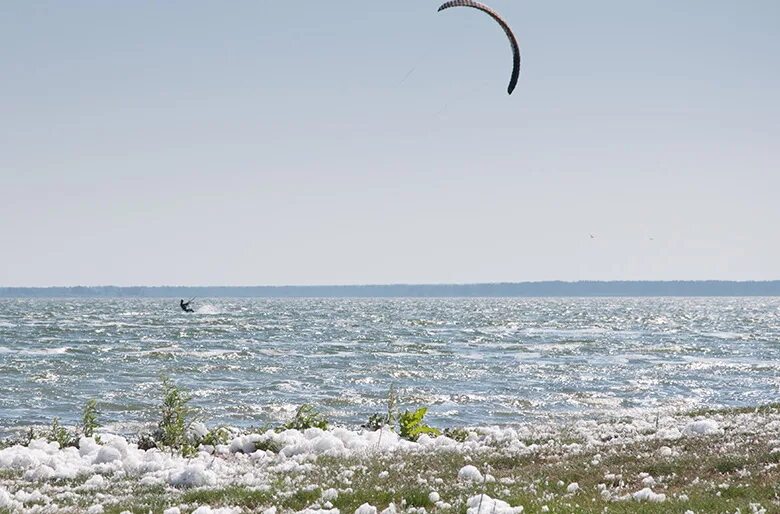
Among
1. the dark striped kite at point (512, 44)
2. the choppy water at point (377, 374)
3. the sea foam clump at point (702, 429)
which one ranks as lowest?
the choppy water at point (377, 374)

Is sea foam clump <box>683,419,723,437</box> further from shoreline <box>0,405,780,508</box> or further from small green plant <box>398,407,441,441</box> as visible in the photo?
small green plant <box>398,407,441,441</box>

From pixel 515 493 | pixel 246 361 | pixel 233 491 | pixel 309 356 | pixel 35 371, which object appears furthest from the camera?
pixel 309 356

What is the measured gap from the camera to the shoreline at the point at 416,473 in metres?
13.2

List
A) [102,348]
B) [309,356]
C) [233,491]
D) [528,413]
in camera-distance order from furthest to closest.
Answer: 1. [102,348]
2. [309,356]
3. [528,413]
4. [233,491]

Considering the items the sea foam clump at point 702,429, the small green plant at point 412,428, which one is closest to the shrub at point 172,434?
the small green plant at point 412,428

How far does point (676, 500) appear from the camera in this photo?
1291cm

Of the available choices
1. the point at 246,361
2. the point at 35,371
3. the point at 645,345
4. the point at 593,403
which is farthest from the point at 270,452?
the point at 645,345

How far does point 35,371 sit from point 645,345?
4405cm

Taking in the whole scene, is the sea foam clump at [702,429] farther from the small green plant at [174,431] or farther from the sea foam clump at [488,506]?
the small green plant at [174,431]

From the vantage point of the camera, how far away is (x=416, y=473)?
16172mm

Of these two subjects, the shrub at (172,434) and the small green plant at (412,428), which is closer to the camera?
the shrub at (172,434)

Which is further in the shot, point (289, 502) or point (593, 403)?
point (593, 403)

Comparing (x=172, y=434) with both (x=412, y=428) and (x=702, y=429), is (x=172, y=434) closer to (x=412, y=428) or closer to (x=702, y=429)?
(x=412, y=428)

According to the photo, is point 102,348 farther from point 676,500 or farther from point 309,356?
point 676,500
